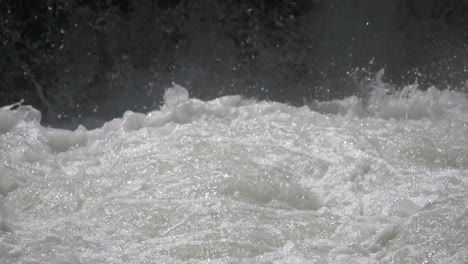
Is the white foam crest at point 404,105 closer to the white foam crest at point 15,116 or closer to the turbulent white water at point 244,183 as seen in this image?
the turbulent white water at point 244,183

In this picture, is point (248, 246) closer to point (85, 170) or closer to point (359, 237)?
point (359, 237)

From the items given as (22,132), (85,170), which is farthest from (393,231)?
(22,132)

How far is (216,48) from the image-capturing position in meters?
7.58

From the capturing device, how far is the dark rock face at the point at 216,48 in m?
7.40

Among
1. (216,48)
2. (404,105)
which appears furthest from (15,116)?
(404,105)

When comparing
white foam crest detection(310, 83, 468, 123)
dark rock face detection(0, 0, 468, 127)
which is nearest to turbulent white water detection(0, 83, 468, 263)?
white foam crest detection(310, 83, 468, 123)

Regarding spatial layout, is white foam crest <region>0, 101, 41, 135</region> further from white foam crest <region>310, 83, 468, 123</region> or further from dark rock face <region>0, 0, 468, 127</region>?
white foam crest <region>310, 83, 468, 123</region>

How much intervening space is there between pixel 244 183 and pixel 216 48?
2.48m

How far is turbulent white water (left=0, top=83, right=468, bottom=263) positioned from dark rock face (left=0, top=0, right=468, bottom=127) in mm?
364

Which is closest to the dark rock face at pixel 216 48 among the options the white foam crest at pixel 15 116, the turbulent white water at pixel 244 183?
the white foam crest at pixel 15 116

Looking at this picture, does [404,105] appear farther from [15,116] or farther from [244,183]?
[15,116]

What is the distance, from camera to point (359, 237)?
182 inches

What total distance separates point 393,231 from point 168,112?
2737 millimetres

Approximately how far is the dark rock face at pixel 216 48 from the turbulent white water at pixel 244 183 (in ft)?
1.19
